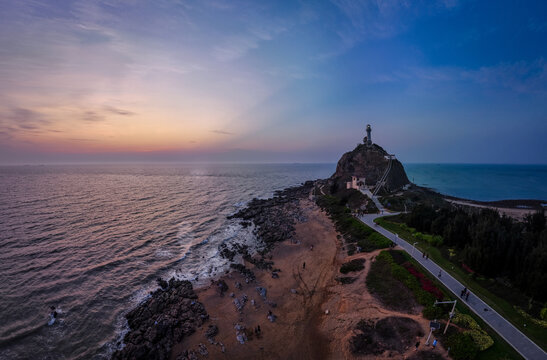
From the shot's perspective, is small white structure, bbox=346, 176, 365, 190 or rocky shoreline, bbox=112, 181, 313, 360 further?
small white structure, bbox=346, 176, 365, 190

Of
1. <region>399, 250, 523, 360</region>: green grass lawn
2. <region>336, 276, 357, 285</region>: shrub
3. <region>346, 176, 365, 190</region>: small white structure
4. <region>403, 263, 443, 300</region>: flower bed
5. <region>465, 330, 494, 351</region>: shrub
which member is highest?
<region>346, 176, 365, 190</region>: small white structure

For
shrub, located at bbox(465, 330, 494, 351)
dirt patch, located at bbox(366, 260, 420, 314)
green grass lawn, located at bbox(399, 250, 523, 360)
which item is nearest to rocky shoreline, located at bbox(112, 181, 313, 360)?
dirt patch, located at bbox(366, 260, 420, 314)

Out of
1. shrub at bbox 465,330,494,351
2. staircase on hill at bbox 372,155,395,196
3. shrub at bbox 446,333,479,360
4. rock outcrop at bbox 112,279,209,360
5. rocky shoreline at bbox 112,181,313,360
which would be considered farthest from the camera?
staircase on hill at bbox 372,155,395,196

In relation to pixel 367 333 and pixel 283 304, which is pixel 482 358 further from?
pixel 283 304

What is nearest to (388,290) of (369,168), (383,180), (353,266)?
(353,266)

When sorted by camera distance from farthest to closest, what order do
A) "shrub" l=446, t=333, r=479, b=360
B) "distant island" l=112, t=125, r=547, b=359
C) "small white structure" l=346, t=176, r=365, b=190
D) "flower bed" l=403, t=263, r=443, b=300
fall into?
"small white structure" l=346, t=176, r=365, b=190 < "flower bed" l=403, t=263, r=443, b=300 < "distant island" l=112, t=125, r=547, b=359 < "shrub" l=446, t=333, r=479, b=360

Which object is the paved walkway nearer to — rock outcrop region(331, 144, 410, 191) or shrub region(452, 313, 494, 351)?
shrub region(452, 313, 494, 351)

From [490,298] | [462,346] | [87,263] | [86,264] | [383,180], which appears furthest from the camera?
[383,180]

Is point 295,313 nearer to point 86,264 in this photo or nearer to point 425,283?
point 425,283
